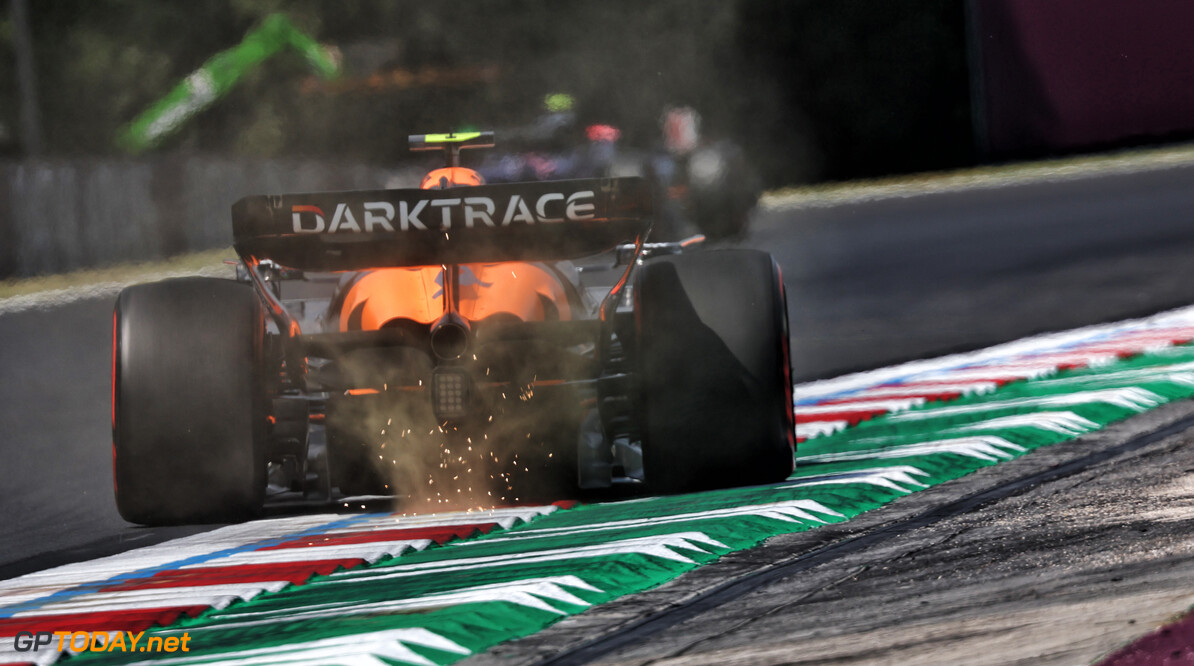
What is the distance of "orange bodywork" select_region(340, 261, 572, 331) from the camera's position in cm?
557

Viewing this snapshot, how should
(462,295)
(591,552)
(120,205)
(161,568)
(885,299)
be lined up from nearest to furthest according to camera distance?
(591,552), (161,568), (462,295), (885,299), (120,205)

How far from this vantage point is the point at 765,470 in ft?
17.5

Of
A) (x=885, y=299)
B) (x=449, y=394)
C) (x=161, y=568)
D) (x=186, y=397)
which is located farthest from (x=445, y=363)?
(x=885, y=299)

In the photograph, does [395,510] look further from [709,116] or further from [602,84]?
[602,84]

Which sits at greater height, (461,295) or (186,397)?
(461,295)

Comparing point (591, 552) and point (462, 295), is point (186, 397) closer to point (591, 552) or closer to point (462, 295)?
point (462, 295)

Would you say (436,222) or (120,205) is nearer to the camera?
(436,222)

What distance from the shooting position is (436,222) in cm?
513

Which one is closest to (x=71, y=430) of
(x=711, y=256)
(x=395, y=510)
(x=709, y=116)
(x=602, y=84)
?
(x=395, y=510)

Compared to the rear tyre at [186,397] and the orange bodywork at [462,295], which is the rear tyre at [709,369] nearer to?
the orange bodywork at [462,295]

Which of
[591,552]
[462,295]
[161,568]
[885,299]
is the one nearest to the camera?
[591,552]

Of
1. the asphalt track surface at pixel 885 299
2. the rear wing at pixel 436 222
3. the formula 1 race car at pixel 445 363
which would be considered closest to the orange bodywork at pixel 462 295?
the formula 1 race car at pixel 445 363

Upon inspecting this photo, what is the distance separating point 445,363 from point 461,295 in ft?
1.39

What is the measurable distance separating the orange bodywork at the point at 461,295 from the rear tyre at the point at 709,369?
46cm
